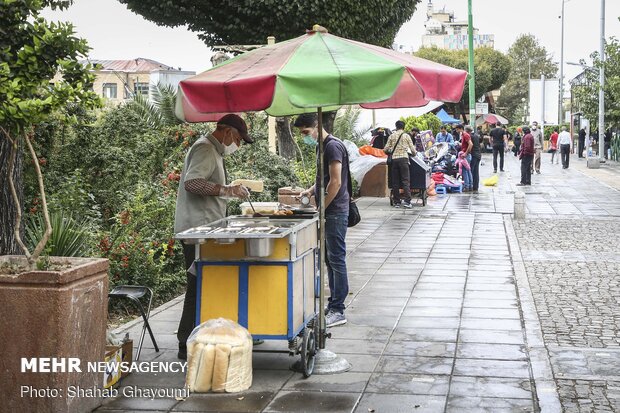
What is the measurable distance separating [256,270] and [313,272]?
0.89 metres

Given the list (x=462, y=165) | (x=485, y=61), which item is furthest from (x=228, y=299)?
(x=485, y=61)

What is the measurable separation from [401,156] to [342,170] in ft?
38.0

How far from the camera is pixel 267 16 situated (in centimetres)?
1819

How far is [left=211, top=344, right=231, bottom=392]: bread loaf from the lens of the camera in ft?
20.0

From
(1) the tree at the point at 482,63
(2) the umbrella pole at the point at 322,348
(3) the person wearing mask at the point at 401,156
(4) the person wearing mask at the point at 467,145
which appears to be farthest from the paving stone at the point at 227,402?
(1) the tree at the point at 482,63

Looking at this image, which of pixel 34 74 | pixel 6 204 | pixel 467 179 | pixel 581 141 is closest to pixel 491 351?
pixel 34 74

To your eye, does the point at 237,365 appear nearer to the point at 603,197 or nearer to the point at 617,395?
the point at 617,395

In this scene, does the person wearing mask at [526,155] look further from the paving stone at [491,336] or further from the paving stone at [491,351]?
the paving stone at [491,351]

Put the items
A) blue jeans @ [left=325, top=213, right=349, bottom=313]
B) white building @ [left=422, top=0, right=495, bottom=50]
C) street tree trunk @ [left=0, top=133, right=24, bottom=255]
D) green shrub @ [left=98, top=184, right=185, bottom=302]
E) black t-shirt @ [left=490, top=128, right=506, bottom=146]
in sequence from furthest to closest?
white building @ [left=422, top=0, right=495, bottom=50]
black t-shirt @ [left=490, top=128, right=506, bottom=146]
green shrub @ [left=98, top=184, right=185, bottom=302]
blue jeans @ [left=325, top=213, right=349, bottom=313]
street tree trunk @ [left=0, top=133, right=24, bottom=255]

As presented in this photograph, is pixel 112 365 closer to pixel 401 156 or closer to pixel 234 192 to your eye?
pixel 234 192

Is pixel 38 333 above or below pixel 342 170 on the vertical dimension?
below

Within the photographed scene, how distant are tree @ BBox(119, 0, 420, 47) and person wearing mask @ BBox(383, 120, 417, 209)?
2.17 metres

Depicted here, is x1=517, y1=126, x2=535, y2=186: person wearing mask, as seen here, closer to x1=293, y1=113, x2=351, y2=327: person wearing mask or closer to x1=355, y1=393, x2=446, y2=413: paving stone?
x1=293, y1=113, x2=351, y2=327: person wearing mask

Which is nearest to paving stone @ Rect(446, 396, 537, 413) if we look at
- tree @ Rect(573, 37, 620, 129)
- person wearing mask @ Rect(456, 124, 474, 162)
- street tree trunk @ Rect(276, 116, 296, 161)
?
street tree trunk @ Rect(276, 116, 296, 161)
